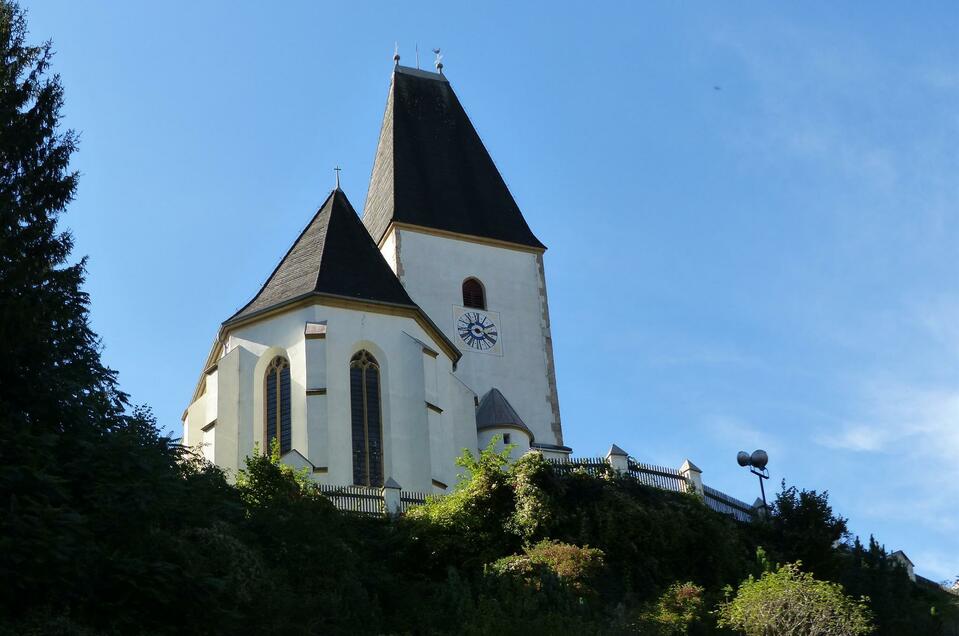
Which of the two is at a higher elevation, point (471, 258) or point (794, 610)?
point (471, 258)

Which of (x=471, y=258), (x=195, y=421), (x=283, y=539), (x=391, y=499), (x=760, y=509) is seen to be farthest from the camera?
(x=471, y=258)

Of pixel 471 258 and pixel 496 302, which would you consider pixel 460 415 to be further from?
pixel 471 258

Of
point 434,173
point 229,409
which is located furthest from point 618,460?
point 434,173

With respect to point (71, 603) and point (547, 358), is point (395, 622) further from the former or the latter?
point (547, 358)

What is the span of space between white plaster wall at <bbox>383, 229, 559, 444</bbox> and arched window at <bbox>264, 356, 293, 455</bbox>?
318 inches

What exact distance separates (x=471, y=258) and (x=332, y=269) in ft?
30.4

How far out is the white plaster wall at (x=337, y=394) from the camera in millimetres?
36219

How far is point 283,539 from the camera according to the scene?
26.4 metres

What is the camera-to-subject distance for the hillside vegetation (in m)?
21.5

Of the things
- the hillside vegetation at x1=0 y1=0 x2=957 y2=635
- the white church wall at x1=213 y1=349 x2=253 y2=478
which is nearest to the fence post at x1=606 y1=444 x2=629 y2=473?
the hillside vegetation at x1=0 y1=0 x2=957 y2=635

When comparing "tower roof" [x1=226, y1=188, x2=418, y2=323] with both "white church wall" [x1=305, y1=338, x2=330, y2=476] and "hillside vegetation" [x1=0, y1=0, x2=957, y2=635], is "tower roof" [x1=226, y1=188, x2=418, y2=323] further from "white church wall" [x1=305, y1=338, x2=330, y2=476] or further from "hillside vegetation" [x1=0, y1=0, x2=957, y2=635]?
"hillside vegetation" [x1=0, y1=0, x2=957, y2=635]

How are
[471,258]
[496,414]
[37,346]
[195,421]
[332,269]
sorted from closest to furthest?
[37,346] < [195,421] < [332,269] < [496,414] < [471,258]

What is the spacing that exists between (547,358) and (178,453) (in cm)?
2082

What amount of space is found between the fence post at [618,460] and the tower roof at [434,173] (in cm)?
1636
